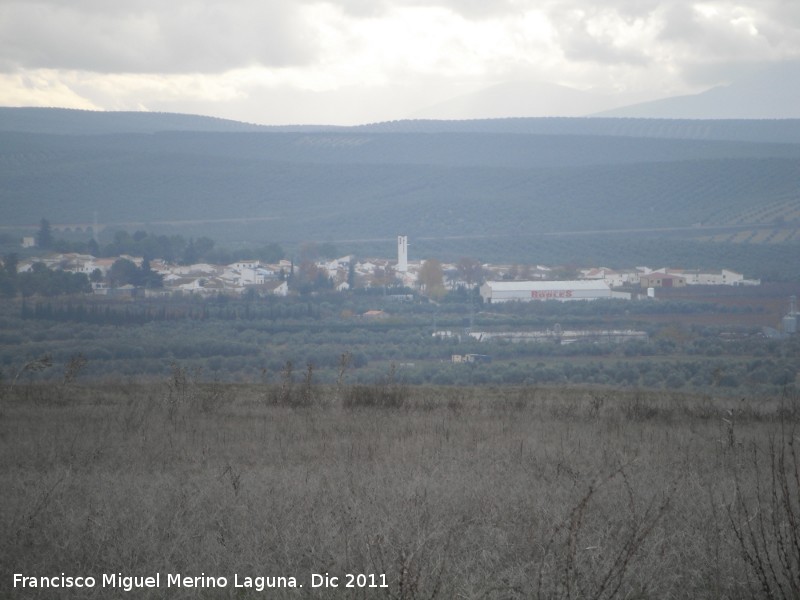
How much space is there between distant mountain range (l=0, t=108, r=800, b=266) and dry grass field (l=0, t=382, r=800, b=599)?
2030 inches

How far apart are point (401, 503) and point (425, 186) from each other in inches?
3850

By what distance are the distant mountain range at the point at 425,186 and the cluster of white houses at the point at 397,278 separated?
9.04 metres

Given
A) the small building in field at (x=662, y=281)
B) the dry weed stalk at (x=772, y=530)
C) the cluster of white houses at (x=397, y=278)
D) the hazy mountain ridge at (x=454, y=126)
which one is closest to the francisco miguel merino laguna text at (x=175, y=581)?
the dry weed stalk at (x=772, y=530)

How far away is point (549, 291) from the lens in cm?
4453

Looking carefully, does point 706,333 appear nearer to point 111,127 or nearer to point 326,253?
point 326,253

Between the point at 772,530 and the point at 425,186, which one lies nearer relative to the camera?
the point at 772,530

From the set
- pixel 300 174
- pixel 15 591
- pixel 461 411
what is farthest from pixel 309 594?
pixel 300 174

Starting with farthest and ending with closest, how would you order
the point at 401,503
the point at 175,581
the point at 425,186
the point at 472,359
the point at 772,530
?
the point at 425,186, the point at 472,359, the point at 401,503, the point at 772,530, the point at 175,581

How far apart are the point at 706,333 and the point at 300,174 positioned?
78057mm

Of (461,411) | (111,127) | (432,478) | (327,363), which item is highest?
(111,127)

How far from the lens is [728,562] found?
4.43 m

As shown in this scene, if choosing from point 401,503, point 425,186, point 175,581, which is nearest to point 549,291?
point 401,503

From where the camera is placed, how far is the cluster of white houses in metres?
44.2

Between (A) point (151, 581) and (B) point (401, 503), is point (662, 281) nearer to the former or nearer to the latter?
(B) point (401, 503)
